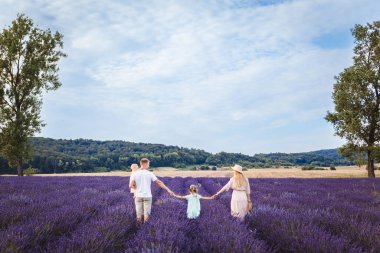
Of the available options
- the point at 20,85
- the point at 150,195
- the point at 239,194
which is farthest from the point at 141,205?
the point at 20,85

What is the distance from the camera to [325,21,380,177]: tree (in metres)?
22.2

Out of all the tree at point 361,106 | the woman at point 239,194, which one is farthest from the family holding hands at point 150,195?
the tree at point 361,106

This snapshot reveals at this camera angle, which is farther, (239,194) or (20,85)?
(20,85)

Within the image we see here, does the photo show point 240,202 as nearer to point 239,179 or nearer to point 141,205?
point 239,179

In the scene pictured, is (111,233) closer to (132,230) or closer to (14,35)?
(132,230)

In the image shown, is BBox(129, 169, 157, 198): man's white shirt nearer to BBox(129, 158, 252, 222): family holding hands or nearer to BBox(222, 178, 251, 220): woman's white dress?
BBox(129, 158, 252, 222): family holding hands

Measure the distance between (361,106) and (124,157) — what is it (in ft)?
157

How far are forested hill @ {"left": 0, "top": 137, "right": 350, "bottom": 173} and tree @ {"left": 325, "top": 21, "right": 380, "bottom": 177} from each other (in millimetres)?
41227

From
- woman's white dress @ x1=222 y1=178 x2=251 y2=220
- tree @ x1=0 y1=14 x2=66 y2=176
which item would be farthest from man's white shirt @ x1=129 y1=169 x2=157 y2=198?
tree @ x1=0 y1=14 x2=66 y2=176

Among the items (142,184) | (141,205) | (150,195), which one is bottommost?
(141,205)

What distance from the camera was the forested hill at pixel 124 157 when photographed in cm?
5291

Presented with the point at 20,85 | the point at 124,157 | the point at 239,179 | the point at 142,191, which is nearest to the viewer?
the point at 142,191

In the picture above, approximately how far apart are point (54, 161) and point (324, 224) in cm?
5195

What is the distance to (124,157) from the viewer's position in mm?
63031
